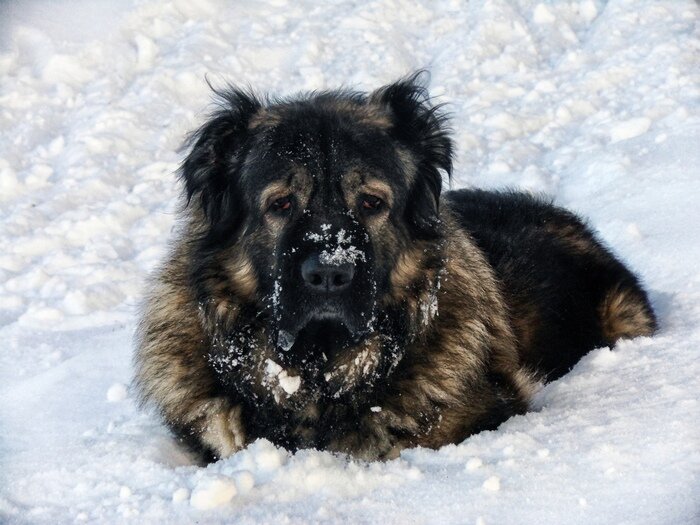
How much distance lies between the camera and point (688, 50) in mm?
8758

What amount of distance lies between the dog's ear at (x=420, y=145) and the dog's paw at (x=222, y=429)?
1.26 metres

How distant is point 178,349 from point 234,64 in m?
5.73

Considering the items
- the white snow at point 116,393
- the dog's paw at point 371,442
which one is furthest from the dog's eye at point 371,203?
the white snow at point 116,393

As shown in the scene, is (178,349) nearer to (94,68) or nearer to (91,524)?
(91,524)

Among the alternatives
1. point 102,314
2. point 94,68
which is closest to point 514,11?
point 94,68

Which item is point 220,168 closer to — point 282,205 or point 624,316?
point 282,205

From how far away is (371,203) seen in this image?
367 cm

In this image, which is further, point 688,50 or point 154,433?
point 688,50

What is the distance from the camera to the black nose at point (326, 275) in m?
3.21

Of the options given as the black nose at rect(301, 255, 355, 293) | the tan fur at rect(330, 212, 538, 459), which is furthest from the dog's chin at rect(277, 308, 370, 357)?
the tan fur at rect(330, 212, 538, 459)

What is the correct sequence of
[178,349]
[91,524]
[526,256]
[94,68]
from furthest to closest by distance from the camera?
[94,68]
[526,256]
[178,349]
[91,524]

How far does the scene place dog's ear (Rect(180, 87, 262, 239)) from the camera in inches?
149

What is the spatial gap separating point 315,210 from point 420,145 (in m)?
0.83

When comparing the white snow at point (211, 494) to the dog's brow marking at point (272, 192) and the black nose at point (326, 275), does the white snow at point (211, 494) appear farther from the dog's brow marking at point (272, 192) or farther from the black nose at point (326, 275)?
the dog's brow marking at point (272, 192)
